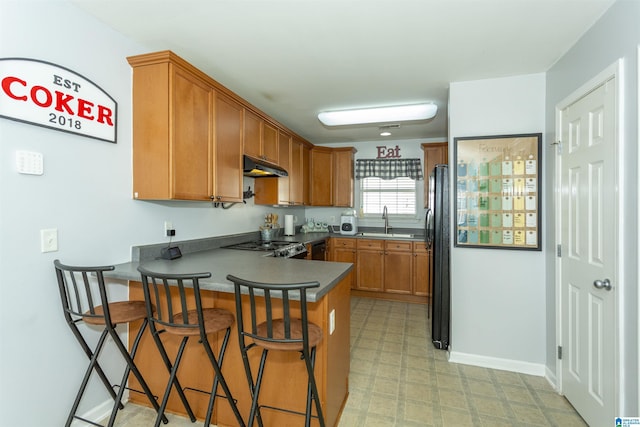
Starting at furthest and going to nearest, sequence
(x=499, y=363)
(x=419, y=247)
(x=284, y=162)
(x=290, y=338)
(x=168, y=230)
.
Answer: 1. (x=419, y=247)
2. (x=284, y=162)
3. (x=499, y=363)
4. (x=168, y=230)
5. (x=290, y=338)

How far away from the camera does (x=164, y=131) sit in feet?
6.57

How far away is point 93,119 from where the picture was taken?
6.05 ft

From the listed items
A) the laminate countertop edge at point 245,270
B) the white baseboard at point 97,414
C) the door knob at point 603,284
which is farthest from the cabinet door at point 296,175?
the door knob at point 603,284

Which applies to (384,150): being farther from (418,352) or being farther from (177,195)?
(177,195)

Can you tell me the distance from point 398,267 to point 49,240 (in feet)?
12.5

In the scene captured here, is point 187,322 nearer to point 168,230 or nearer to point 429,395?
point 168,230

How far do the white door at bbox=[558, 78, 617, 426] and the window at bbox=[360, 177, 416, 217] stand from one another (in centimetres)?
273

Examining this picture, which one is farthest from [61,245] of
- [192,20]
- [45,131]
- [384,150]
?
[384,150]

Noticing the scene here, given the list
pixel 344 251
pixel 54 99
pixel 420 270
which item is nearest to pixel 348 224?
pixel 344 251

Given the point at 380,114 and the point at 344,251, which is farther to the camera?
the point at 344,251

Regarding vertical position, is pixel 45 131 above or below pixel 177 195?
above

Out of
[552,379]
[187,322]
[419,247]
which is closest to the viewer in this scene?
[187,322]

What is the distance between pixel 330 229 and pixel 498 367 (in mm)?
3080

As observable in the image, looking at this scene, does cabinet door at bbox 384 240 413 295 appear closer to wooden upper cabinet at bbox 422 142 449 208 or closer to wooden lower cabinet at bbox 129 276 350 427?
wooden upper cabinet at bbox 422 142 449 208
